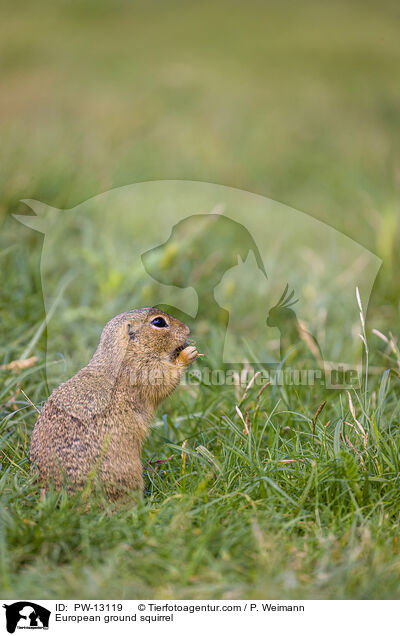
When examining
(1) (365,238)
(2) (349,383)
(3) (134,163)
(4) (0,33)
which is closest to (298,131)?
(3) (134,163)

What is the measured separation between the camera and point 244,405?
3318 millimetres

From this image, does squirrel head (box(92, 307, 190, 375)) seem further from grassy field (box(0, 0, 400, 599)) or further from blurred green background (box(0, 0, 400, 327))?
blurred green background (box(0, 0, 400, 327))

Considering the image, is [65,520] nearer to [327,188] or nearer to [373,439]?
[373,439]

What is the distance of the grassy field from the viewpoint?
215 cm

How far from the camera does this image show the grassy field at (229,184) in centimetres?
215

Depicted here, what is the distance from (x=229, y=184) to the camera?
652cm

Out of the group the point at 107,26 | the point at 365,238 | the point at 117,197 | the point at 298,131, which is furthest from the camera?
the point at 298,131

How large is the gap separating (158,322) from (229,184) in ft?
12.6
